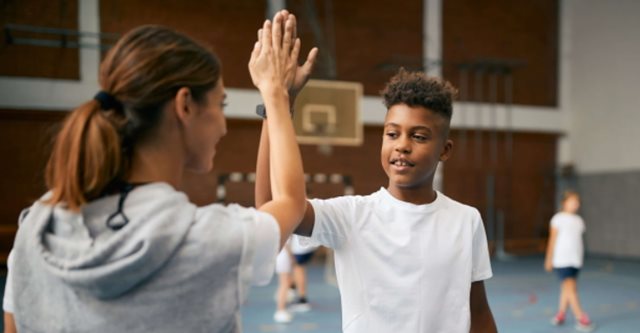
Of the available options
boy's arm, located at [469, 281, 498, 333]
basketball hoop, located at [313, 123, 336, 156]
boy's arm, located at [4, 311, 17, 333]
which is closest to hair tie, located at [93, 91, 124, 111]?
boy's arm, located at [4, 311, 17, 333]

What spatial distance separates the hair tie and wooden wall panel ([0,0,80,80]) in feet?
27.7

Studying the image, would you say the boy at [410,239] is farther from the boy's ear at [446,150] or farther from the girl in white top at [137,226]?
the girl in white top at [137,226]

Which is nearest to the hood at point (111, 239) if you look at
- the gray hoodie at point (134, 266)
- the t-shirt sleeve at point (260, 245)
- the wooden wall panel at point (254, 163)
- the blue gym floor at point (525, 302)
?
the gray hoodie at point (134, 266)

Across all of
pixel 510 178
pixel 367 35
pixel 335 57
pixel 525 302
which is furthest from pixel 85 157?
pixel 510 178

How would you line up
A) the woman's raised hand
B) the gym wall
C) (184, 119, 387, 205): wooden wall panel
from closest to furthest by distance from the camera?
the woman's raised hand → the gym wall → (184, 119, 387, 205): wooden wall panel

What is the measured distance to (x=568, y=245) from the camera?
193 inches

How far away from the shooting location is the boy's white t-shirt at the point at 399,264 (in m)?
1.41

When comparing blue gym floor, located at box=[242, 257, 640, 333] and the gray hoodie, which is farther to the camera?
blue gym floor, located at box=[242, 257, 640, 333]

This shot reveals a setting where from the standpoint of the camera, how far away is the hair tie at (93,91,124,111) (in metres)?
0.88

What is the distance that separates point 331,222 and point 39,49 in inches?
333

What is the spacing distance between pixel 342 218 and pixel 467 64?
9.77 metres

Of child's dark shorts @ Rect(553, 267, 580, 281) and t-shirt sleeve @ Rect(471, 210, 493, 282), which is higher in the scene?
t-shirt sleeve @ Rect(471, 210, 493, 282)

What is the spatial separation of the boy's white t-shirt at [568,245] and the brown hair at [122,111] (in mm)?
4808

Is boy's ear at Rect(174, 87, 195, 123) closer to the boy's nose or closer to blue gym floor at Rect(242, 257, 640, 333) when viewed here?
the boy's nose
